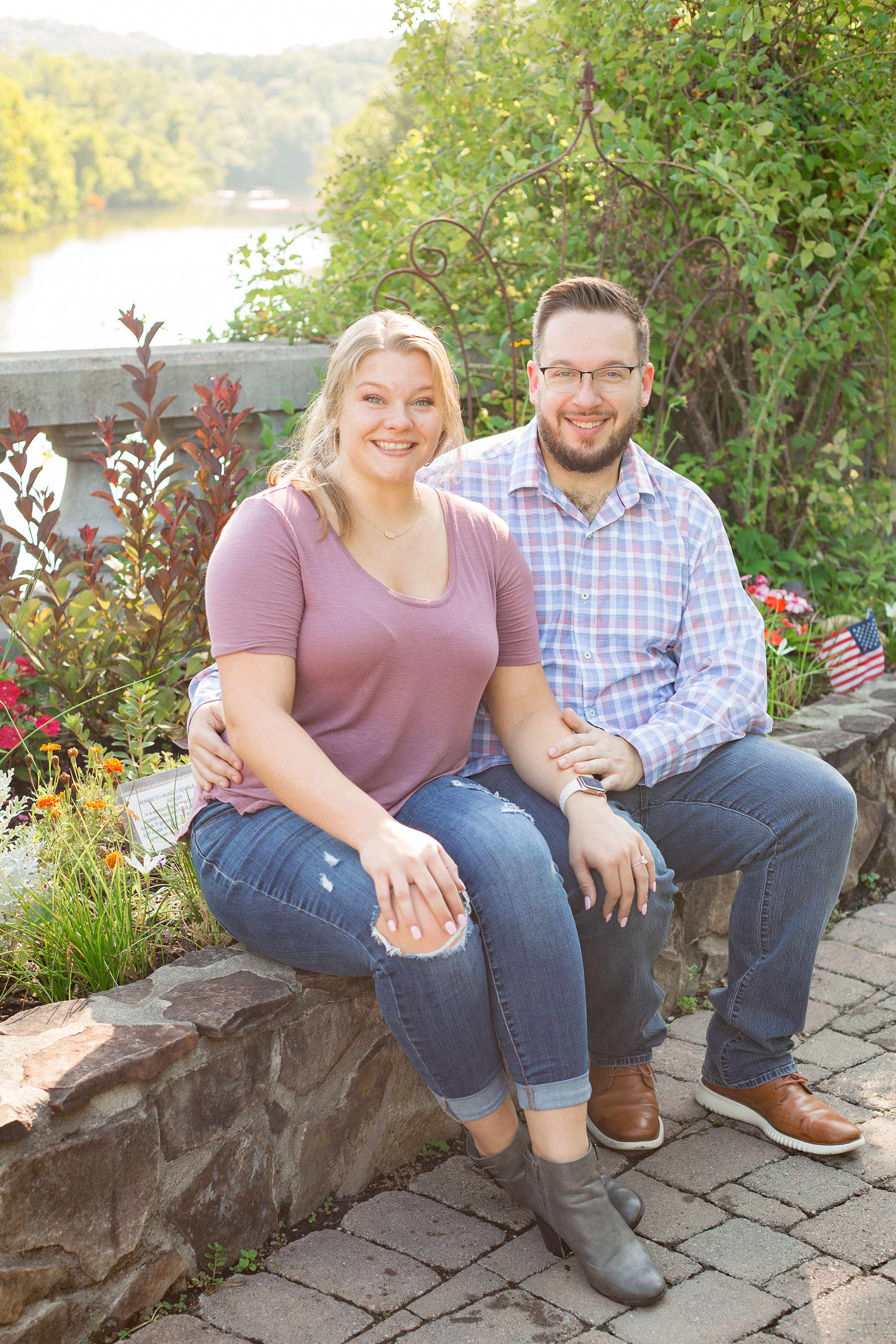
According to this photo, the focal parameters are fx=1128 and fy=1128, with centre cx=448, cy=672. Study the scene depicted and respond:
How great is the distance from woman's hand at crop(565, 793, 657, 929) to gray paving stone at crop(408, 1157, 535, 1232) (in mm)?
501

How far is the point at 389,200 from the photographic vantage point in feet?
14.2

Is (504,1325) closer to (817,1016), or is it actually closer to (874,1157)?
(874,1157)

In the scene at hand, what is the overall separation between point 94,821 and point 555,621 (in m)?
0.96

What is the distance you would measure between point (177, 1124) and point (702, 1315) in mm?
784

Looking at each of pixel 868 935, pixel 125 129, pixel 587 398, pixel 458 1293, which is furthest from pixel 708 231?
pixel 125 129

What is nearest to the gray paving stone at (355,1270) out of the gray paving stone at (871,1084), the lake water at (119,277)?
the gray paving stone at (871,1084)

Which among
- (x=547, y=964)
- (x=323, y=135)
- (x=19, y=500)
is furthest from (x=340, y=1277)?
(x=323, y=135)

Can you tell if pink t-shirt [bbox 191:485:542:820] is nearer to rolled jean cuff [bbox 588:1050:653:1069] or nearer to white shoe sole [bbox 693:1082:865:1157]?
rolled jean cuff [bbox 588:1050:653:1069]

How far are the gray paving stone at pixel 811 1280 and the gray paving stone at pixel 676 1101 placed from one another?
40 centimetres

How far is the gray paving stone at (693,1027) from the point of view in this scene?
7.87ft

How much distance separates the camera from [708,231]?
12.0ft

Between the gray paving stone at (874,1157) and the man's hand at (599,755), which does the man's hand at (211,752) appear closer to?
the man's hand at (599,755)

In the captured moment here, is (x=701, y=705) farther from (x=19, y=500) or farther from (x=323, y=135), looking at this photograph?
(x=323, y=135)

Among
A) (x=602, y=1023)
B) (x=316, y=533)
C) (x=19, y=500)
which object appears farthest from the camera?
(x=19, y=500)
